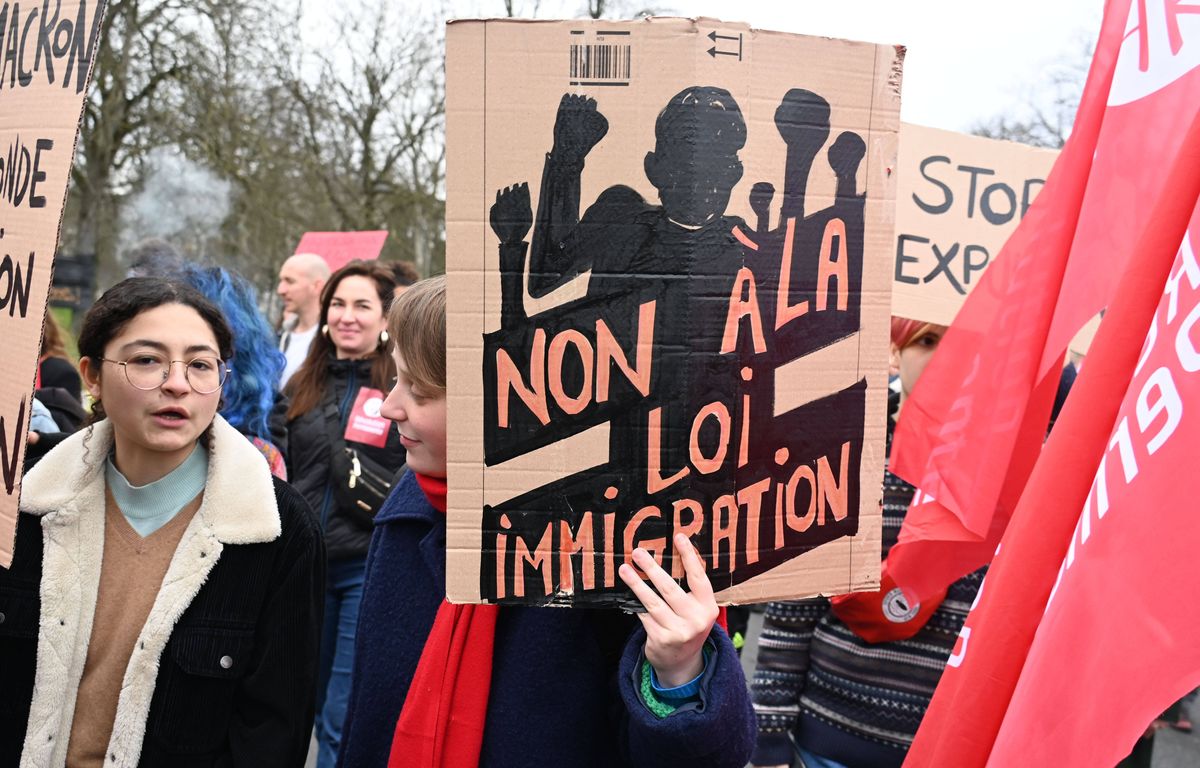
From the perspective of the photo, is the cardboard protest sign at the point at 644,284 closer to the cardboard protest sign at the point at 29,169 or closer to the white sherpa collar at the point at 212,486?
the cardboard protest sign at the point at 29,169

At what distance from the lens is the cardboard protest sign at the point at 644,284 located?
1.38m

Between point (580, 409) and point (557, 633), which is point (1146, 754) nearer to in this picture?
point (557, 633)

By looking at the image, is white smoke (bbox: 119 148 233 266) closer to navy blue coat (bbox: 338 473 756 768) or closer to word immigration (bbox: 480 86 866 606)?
navy blue coat (bbox: 338 473 756 768)

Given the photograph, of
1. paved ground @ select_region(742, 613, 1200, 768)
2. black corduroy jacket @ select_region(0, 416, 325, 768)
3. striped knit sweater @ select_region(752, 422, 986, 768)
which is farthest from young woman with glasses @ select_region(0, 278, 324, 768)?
paved ground @ select_region(742, 613, 1200, 768)

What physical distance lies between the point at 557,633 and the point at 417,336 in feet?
1.74

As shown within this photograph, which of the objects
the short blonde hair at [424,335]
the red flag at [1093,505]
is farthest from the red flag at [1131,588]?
the short blonde hair at [424,335]

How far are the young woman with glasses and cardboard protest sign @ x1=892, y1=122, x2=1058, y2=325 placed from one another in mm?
1804

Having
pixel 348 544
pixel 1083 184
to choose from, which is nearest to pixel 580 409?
pixel 1083 184

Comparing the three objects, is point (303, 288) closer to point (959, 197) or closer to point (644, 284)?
point (959, 197)

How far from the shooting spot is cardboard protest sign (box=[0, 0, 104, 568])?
1609 mm

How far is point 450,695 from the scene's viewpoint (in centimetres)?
167

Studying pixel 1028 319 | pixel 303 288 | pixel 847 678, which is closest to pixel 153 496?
pixel 847 678

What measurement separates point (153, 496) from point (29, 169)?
731mm

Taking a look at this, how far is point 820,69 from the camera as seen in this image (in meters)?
1.42
